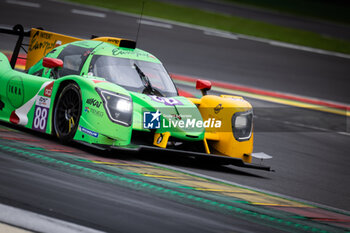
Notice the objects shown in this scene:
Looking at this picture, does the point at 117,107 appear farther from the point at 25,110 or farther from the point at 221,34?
the point at 221,34

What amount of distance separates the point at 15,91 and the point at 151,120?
1846mm

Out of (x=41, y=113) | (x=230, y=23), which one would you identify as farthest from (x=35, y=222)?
(x=230, y=23)

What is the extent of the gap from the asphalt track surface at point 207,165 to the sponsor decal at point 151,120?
42 centimetres

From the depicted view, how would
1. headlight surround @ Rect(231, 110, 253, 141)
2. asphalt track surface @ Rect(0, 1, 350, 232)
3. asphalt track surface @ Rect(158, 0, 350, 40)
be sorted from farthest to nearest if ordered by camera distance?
asphalt track surface @ Rect(158, 0, 350, 40) < headlight surround @ Rect(231, 110, 253, 141) < asphalt track surface @ Rect(0, 1, 350, 232)

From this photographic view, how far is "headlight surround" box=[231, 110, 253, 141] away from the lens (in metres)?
7.75

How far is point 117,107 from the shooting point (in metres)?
6.60

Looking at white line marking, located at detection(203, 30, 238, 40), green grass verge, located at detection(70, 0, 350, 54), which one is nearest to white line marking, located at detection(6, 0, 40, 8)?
green grass verge, located at detection(70, 0, 350, 54)

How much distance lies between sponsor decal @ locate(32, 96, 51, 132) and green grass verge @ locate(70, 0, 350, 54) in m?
15.0

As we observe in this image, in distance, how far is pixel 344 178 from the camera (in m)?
8.14

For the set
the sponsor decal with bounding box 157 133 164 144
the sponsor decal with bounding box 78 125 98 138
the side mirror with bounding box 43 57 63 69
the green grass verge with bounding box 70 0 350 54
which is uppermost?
the green grass verge with bounding box 70 0 350 54

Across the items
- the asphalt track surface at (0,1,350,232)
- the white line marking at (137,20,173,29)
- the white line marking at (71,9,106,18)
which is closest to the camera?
the asphalt track surface at (0,1,350,232)

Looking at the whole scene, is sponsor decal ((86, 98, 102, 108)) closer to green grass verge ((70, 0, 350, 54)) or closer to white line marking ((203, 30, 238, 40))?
white line marking ((203, 30, 238, 40))

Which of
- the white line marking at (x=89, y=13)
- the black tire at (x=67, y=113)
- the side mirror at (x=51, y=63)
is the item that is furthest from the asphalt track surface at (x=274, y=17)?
the black tire at (x=67, y=113)

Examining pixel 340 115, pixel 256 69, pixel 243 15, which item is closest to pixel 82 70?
pixel 340 115
